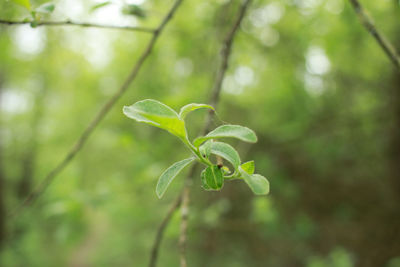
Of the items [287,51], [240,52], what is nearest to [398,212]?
[287,51]

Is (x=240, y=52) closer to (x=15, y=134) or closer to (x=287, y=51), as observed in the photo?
(x=287, y=51)

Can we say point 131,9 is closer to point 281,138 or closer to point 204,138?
point 204,138

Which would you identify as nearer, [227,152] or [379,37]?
[227,152]

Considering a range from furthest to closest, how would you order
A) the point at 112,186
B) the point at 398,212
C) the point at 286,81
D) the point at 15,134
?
the point at 15,134
the point at 286,81
the point at 398,212
the point at 112,186

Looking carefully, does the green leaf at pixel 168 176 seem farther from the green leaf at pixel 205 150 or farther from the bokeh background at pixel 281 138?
the bokeh background at pixel 281 138

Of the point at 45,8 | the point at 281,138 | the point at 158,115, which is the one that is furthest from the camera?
the point at 281,138

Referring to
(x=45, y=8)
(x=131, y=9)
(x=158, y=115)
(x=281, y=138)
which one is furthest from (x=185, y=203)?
(x=281, y=138)

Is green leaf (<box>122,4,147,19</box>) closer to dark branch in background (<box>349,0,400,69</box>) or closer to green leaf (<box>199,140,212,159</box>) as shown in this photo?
dark branch in background (<box>349,0,400,69</box>)

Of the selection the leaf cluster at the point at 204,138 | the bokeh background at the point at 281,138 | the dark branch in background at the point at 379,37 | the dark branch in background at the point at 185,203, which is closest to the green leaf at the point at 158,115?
the leaf cluster at the point at 204,138
